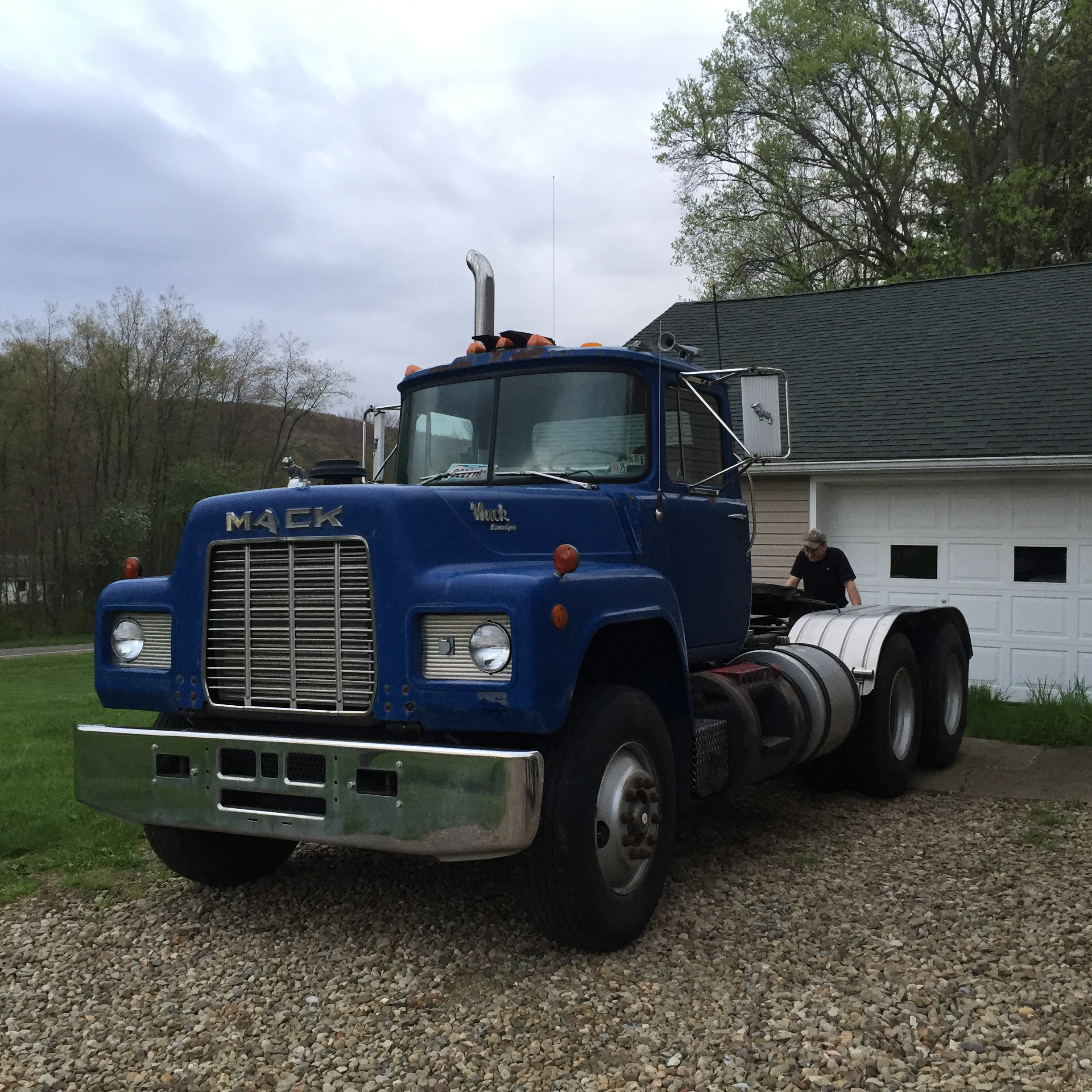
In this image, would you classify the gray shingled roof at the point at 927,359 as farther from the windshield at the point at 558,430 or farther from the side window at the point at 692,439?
the windshield at the point at 558,430

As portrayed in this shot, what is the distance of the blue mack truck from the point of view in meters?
3.99

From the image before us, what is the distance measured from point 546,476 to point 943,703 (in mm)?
4347

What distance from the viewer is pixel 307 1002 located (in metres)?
3.97

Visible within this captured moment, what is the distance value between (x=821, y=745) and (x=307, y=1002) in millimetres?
3389

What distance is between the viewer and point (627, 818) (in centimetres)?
445

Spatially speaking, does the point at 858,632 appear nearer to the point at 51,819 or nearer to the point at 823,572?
the point at 823,572

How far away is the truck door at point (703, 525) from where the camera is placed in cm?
549

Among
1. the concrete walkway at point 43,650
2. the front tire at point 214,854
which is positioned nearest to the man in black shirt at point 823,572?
the front tire at point 214,854

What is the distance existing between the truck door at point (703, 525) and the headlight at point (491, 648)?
164 cm

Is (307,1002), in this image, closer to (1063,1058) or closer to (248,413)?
(1063,1058)

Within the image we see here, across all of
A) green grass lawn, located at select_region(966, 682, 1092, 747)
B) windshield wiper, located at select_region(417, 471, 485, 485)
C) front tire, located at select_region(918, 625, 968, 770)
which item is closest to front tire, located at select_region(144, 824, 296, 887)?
windshield wiper, located at select_region(417, 471, 485, 485)

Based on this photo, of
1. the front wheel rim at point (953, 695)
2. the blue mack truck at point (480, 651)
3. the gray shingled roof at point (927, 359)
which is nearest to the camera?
the blue mack truck at point (480, 651)

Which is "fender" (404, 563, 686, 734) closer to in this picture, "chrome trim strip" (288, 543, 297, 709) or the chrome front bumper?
the chrome front bumper

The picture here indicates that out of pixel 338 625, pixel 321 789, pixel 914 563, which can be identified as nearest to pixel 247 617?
pixel 338 625
